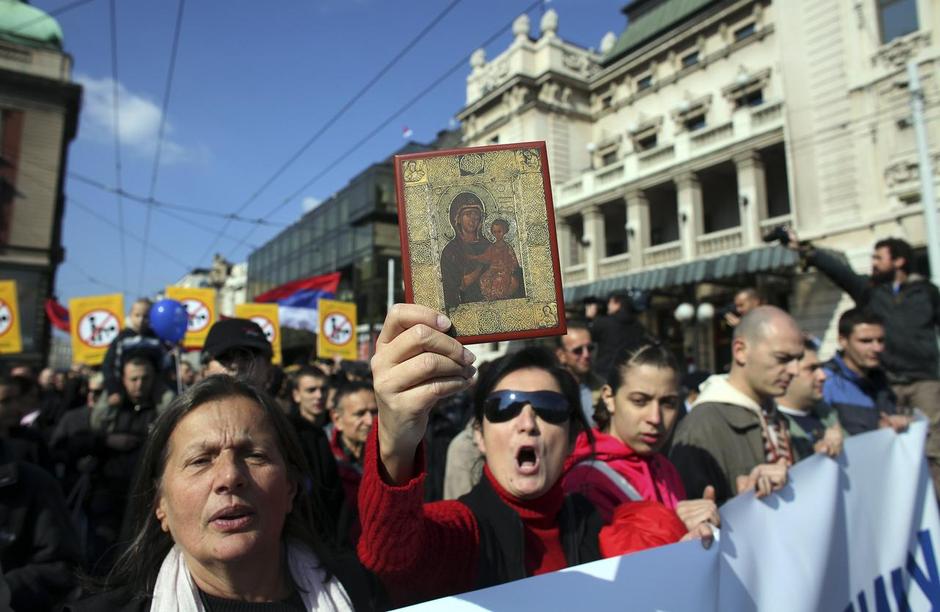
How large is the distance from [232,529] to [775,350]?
273 centimetres

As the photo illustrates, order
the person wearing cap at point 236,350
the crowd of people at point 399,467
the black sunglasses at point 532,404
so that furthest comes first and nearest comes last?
the person wearing cap at point 236,350 → the black sunglasses at point 532,404 → the crowd of people at point 399,467

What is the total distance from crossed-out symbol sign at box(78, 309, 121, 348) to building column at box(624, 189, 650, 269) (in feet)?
57.9

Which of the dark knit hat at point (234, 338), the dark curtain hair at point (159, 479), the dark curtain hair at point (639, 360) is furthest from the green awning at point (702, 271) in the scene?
the dark curtain hair at point (159, 479)

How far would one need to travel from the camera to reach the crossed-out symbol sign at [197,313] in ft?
30.4

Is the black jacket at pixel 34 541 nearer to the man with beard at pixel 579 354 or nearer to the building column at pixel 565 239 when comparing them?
the man with beard at pixel 579 354

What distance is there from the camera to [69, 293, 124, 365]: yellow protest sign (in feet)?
26.4

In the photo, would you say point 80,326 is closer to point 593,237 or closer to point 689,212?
point 689,212

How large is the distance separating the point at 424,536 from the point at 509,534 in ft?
1.34

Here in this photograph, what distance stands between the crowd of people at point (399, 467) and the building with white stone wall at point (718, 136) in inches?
541

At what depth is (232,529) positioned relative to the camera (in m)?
1.49

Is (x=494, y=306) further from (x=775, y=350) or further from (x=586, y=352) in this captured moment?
(x=586, y=352)

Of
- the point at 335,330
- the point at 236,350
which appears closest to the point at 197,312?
the point at 335,330

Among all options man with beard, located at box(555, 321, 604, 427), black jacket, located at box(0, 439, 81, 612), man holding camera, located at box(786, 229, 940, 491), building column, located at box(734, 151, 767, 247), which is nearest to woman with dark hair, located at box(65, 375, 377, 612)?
black jacket, located at box(0, 439, 81, 612)

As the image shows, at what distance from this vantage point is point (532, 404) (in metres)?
1.99
